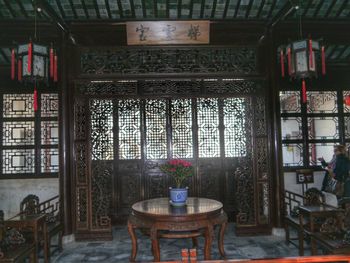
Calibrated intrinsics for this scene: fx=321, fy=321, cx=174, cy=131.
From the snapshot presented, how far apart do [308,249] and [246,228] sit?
987 mm

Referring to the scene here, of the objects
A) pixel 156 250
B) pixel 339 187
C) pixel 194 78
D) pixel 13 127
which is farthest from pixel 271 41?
pixel 13 127

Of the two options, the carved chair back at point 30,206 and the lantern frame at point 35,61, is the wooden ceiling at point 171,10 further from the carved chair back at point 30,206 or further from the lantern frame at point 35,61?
the carved chair back at point 30,206

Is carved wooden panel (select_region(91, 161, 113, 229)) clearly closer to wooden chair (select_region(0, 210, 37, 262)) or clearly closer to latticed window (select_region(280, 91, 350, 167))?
wooden chair (select_region(0, 210, 37, 262))

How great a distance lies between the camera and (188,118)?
567 centimetres

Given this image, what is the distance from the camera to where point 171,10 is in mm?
4520

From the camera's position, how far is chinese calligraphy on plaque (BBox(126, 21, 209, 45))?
4.32m

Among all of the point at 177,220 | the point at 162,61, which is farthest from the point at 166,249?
the point at 162,61

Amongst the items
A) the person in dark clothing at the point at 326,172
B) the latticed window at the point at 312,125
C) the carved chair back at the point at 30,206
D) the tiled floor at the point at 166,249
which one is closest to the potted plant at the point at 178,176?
the tiled floor at the point at 166,249

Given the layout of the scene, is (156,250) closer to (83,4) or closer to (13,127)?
(83,4)

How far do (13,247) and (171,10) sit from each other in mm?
3490

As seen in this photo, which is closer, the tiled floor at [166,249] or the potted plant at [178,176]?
the potted plant at [178,176]

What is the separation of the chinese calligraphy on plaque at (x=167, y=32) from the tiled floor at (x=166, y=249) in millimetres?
2705

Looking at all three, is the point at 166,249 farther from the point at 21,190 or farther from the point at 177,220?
the point at 21,190

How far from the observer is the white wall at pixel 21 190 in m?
5.41
